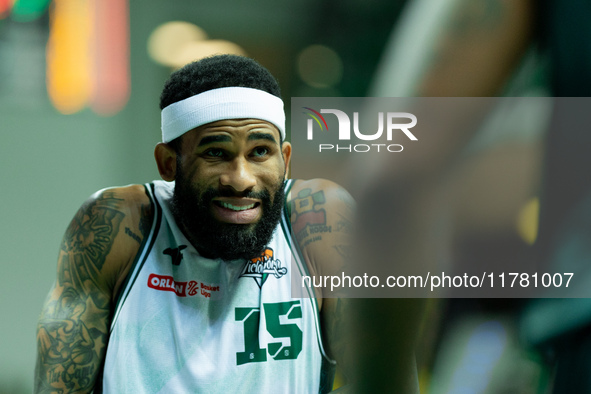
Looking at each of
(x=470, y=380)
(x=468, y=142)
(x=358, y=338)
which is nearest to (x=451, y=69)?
(x=468, y=142)

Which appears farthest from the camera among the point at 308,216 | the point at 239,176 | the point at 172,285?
the point at 308,216

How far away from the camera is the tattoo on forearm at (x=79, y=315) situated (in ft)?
4.06

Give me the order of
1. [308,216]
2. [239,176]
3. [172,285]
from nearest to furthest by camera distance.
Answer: [239,176] < [172,285] < [308,216]

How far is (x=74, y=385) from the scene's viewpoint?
124 cm

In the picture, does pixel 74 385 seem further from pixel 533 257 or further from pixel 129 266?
pixel 533 257

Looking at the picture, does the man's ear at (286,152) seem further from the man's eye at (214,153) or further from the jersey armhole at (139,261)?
the jersey armhole at (139,261)

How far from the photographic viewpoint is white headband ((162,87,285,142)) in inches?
47.9

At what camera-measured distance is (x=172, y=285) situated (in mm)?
1312

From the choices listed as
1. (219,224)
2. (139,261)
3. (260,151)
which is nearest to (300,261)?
(219,224)

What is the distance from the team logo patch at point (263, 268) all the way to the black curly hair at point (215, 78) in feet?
1.63

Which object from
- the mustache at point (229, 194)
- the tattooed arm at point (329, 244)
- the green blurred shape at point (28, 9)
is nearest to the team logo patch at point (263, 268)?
the tattooed arm at point (329, 244)

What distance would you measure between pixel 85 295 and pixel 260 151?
777 mm

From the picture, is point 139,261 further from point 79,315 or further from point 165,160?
point 165,160

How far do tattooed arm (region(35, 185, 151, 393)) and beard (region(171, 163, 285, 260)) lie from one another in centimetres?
17
